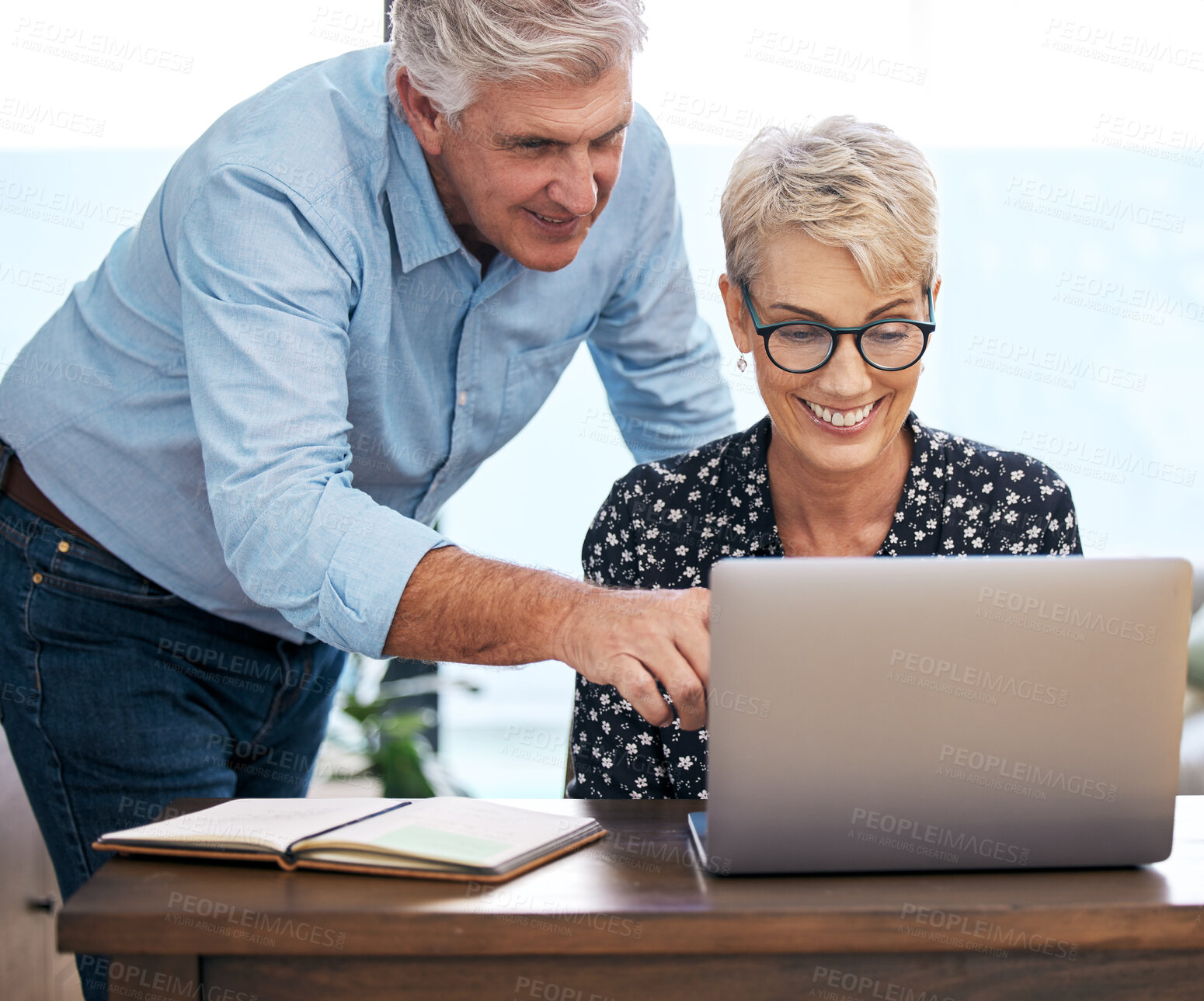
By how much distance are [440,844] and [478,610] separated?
27 centimetres

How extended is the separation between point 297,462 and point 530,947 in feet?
2.07

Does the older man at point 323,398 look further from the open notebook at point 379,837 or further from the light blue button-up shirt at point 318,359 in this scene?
the open notebook at point 379,837

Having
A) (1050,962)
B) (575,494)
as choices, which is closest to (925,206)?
(1050,962)

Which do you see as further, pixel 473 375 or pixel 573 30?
pixel 473 375

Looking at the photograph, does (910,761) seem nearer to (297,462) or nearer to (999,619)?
(999,619)

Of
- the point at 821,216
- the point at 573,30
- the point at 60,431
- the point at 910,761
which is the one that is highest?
the point at 573,30

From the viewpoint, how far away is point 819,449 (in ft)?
5.16

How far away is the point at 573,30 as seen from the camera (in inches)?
54.3

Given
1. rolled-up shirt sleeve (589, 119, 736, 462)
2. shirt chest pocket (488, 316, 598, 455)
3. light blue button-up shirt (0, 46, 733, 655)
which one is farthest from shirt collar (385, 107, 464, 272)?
rolled-up shirt sleeve (589, 119, 736, 462)

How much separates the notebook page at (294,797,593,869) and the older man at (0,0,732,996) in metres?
0.16

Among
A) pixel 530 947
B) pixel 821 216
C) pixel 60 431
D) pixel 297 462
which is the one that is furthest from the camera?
pixel 60 431

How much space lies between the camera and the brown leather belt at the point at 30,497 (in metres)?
1.68

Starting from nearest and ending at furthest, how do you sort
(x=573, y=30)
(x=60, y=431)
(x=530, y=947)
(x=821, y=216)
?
(x=530, y=947), (x=573, y=30), (x=821, y=216), (x=60, y=431)

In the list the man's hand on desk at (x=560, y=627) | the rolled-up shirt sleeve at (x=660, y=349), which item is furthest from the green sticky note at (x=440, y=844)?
the rolled-up shirt sleeve at (x=660, y=349)
